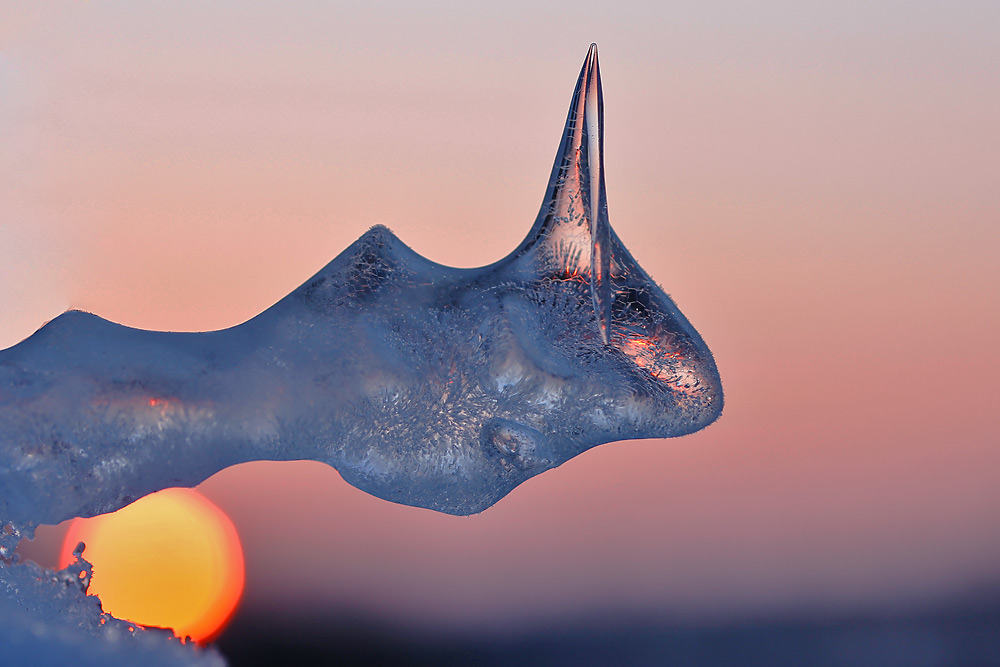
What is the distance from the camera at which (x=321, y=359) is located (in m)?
1.05

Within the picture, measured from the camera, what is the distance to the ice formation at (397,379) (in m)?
0.99

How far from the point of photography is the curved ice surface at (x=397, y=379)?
39.2 inches

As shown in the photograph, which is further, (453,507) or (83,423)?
(453,507)

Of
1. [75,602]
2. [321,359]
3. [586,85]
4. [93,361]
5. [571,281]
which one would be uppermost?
[586,85]

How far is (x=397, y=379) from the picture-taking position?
1.05m

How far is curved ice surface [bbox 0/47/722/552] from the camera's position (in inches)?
39.2

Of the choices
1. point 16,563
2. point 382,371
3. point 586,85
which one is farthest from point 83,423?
point 586,85

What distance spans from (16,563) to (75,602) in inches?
3.6

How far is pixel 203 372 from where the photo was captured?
1.03 m

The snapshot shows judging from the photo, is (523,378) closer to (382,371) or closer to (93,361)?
(382,371)

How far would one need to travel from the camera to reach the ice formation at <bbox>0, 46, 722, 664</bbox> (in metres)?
0.99

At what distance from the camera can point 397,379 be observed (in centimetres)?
105

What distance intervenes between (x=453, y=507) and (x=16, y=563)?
22.3 inches

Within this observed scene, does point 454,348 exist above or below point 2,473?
above
